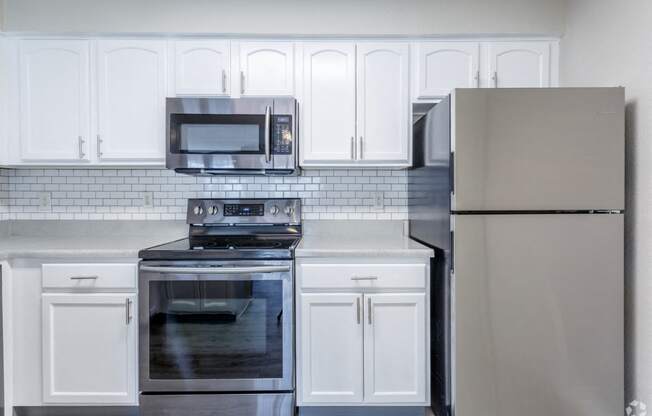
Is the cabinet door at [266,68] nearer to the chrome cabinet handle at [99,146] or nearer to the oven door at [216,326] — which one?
the chrome cabinet handle at [99,146]

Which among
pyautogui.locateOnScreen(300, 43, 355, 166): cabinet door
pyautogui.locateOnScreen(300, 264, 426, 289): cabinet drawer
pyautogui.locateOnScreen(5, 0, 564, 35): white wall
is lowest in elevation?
pyautogui.locateOnScreen(300, 264, 426, 289): cabinet drawer

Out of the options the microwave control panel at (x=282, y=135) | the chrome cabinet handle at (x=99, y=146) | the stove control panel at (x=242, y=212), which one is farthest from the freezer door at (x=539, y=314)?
the chrome cabinet handle at (x=99, y=146)

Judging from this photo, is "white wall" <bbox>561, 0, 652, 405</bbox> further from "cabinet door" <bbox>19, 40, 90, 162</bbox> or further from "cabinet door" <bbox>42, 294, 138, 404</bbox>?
"cabinet door" <bbox>19, 40, 90, 162</bbox>

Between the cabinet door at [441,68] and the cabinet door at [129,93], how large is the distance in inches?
59.9

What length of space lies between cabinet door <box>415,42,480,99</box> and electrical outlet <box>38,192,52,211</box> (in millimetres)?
2460

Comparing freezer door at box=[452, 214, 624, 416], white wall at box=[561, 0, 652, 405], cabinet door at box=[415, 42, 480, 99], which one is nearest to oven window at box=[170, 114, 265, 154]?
cabinet door at box=[415, 42, 480, 99]

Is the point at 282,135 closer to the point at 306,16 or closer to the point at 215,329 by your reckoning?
the point at 306,16

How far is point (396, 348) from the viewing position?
1796 mm

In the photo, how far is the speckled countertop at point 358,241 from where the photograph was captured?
1.80 metres

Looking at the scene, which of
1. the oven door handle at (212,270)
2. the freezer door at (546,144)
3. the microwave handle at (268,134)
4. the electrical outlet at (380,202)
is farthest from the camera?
the electrical outlet at (380,202)

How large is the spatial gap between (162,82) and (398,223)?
1703 mm

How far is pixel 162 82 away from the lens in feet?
7.00

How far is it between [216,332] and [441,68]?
1.92 m

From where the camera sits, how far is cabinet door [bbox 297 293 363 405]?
1795 mm
